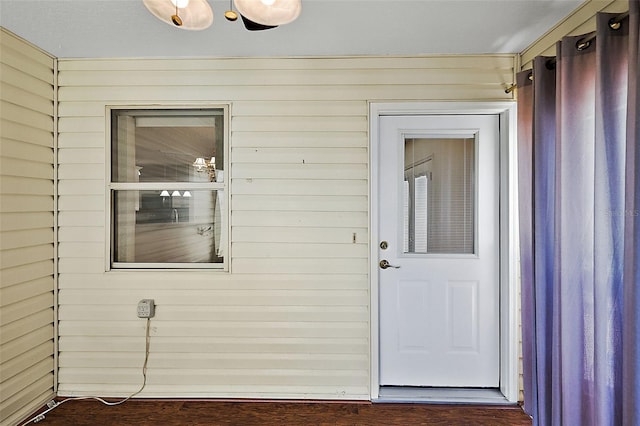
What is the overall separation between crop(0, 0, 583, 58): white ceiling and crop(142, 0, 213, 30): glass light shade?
503 mm

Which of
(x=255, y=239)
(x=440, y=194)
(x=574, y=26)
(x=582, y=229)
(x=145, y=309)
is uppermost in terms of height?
(x=574, y=26)

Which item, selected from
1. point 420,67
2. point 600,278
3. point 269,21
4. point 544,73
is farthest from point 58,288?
point 544,73

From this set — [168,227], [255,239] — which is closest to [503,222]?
[255,239]

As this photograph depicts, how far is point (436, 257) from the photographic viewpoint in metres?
2.44

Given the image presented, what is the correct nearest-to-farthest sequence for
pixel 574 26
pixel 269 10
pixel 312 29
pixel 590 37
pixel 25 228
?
1. pixel 269 10
2. pixel 590 37
3. pixel 574 26
4. pixel 312 29
5. pixel 25 228

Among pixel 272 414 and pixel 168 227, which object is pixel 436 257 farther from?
pixel 168 227

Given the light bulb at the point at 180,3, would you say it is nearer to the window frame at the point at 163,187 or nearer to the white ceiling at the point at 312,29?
the white ceiling at the point at 312,29

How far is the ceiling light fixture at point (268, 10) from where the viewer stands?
127 centimetres

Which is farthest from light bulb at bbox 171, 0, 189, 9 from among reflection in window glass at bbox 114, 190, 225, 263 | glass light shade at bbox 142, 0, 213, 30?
reflection in window glass at bbox 114, 190, 225, 263

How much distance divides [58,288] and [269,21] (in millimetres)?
2360

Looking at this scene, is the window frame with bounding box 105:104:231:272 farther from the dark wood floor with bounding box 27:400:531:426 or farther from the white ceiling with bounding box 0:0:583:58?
the dark wood floor with bounding box 27:400:531:426

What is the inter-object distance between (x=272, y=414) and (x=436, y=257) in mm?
1526

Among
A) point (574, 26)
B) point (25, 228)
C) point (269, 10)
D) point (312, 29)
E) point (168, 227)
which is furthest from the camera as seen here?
point (168, 227)

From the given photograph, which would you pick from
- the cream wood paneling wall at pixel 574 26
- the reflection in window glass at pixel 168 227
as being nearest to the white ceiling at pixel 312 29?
the cream wood paneling wall at pixel 574 26
